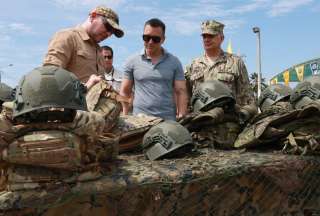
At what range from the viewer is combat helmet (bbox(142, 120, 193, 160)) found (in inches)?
133

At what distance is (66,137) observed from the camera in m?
2.48

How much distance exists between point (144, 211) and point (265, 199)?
101 centimetres

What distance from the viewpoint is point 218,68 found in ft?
17.3

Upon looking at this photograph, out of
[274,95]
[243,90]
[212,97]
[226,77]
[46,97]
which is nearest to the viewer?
[46,97]

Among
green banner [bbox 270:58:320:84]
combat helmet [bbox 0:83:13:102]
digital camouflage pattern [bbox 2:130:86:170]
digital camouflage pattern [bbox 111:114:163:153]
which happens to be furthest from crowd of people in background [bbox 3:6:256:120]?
green banner [bbox 270:58:320:84]

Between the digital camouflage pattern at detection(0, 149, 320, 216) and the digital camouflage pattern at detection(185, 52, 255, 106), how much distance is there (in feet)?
5.11

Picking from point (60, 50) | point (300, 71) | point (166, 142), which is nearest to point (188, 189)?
point (166, 142)

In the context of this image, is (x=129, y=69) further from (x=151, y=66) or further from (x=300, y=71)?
(x=300, y=71)

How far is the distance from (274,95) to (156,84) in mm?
1176

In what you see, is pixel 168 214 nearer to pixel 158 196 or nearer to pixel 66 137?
pixel 158 196

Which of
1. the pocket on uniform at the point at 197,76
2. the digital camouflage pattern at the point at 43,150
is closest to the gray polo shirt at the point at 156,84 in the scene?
the pocket on uniform at the point at 197,76

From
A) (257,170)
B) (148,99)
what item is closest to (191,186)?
(257,170)

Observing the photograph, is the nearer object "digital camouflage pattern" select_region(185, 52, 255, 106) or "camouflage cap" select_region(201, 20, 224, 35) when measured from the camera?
Result: "digital camouflage pattern" select_region(185, 52, 255, 106)

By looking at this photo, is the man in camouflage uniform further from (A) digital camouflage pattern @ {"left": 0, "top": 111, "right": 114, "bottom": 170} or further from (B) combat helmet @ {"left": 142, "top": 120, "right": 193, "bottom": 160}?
(A) digital camouflage pattern @ {"left": 0, "top": 111, "right": 114, "bottom": 170}
